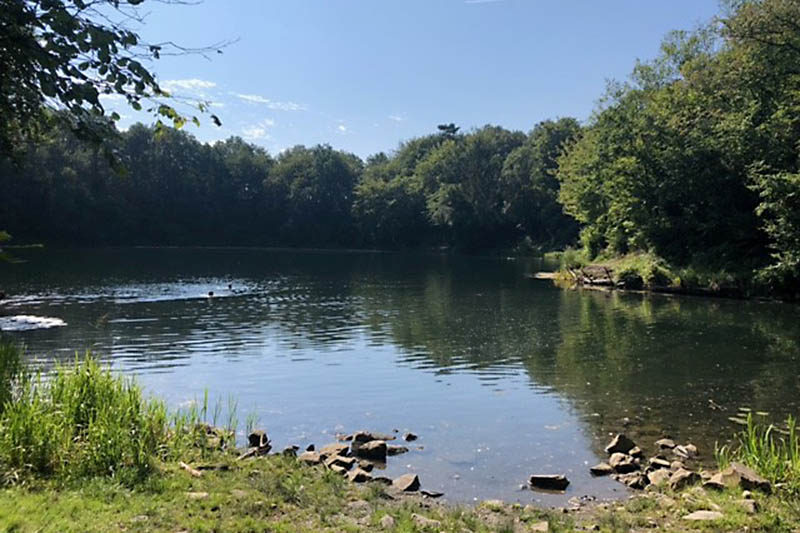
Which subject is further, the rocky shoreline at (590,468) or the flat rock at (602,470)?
the flat rock at (602,470)

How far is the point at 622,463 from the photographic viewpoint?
9.95 meters

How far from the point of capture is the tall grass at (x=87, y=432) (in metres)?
7.50

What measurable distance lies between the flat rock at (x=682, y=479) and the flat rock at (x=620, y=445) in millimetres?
1971

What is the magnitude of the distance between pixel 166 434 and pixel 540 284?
1583 inches

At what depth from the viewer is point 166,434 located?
9.36m

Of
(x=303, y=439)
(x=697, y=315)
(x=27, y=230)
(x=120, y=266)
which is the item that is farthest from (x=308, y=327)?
(x=27, y=230)

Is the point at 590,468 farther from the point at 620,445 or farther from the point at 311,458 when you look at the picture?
the point at 311,458

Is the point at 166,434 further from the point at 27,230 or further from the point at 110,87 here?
the point at 27,230

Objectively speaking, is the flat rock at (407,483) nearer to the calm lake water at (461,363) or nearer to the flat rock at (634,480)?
the calm lake water at (461,363)

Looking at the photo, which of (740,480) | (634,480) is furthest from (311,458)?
(740,480)

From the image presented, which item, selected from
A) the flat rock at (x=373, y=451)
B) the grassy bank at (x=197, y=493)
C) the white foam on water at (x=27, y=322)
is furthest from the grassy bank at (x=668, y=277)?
the white foam on water at (x=27, y=322)

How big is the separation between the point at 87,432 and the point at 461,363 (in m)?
12.5

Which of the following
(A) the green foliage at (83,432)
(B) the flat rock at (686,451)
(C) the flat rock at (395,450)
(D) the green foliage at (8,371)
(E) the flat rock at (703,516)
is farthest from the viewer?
(C) the flat rock at (395,450)

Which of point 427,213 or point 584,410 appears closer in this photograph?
point 584,410
